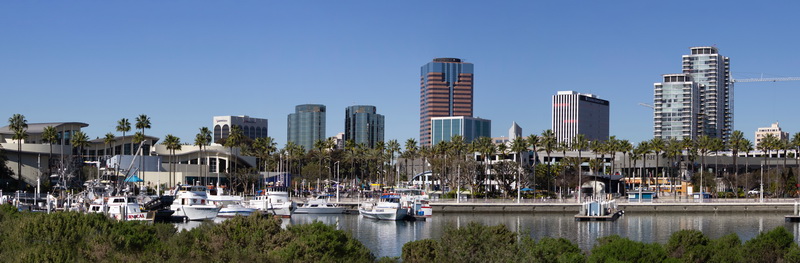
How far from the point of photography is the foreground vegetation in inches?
1543

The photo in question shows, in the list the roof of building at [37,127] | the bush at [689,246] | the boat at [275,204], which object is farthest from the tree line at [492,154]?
the bush at [689,246]

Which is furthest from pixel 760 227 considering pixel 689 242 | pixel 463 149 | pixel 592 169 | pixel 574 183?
pixel 592 169

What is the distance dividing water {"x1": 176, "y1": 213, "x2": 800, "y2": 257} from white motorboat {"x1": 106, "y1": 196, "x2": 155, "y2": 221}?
4116mm

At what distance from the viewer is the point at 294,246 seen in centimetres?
4212

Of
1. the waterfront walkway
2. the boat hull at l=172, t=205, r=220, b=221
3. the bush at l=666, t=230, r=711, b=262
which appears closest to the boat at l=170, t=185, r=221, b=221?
the boat hull at l=172, t=205, r=220, b=221

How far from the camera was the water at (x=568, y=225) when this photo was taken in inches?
3305

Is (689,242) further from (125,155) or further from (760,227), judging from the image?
(125,155)

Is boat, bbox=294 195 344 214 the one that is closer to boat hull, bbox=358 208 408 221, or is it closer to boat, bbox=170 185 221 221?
boat hull, bbox=358 208 408 221

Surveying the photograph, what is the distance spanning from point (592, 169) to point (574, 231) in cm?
10014

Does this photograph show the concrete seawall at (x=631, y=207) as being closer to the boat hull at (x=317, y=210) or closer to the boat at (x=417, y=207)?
the boat at (x=417, y=207)

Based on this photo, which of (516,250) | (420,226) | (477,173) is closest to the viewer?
(516,250)

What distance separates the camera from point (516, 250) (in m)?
38.7

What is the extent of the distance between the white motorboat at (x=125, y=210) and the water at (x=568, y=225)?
4.12 m

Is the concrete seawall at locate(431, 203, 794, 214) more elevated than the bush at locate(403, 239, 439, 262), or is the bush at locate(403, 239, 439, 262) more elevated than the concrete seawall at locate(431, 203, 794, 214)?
the bush at locate(403, 239, 439, 262)
